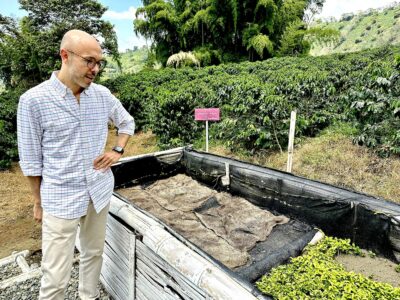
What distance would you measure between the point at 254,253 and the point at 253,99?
3.20 meters

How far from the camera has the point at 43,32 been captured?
17.1 meters

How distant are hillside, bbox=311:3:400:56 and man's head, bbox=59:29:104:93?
4431 cm

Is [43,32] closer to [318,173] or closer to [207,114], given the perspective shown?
[207,114]

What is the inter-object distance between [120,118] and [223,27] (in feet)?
56.7

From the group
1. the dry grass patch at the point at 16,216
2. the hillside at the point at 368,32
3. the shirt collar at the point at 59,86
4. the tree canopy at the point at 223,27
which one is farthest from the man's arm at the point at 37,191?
the hillside at the point at 368,32

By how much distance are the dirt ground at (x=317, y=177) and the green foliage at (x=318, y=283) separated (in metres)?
0.61

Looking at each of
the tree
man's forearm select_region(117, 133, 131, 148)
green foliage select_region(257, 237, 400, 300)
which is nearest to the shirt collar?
man's forearm select_region(117, 133, 131, 148)

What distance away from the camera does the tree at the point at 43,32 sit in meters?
16.4

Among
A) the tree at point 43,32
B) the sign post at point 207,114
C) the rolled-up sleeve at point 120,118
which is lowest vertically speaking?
the sign post at point 207,114

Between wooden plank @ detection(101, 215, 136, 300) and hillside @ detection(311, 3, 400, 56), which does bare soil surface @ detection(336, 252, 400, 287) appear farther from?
hillside @ detection(311, 3, 400, 56)

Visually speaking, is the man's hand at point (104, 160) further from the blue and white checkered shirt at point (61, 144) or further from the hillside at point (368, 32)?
the hillside at point (368, 32)

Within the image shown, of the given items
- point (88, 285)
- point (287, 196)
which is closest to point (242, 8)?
point (287, 196)

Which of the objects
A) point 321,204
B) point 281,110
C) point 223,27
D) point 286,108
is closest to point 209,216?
point 321,204

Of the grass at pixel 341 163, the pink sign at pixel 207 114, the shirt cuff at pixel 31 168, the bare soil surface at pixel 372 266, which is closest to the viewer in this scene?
the shirt cuff at pixel 31 168
